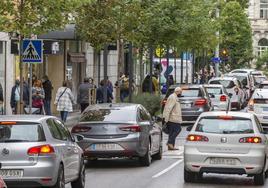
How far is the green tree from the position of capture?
77.7 m

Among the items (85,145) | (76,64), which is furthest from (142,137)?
(76,64)

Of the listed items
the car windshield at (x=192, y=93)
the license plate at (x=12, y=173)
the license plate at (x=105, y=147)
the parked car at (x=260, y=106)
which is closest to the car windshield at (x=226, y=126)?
the license plate at (x=105, y=147)

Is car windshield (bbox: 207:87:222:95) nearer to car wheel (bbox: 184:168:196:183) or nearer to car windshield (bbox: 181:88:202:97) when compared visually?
car windshield (bbox: 181:88:202:97)

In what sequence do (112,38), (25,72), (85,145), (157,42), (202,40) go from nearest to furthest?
(85,145)
(112,38)
(25,72)
(157,42)
(202,40)

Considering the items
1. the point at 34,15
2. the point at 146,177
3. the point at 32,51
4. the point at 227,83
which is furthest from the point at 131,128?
the point at 227,83

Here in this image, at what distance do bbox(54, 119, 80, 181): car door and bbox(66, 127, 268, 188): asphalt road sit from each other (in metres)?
1.38

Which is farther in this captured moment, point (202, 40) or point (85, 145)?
point (202, 40)

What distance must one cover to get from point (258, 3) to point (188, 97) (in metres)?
96.1

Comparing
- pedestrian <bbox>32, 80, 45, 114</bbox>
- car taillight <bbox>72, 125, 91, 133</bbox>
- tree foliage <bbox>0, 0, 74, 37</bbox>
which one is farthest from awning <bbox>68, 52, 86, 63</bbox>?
car taillight <bbox>72, 125, 91, 133</bbox>

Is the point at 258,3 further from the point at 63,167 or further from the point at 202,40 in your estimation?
the point at 63,167

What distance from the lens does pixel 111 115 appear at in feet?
61.9

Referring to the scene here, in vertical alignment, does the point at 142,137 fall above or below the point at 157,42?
below

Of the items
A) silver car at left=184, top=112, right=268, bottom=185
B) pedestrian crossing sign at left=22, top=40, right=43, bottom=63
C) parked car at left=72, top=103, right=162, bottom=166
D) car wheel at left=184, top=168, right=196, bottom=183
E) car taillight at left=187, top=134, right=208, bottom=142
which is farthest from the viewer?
pedestrian crossing sign at left=22, top=40, right=43, bottom=63

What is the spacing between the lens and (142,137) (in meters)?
18.8
